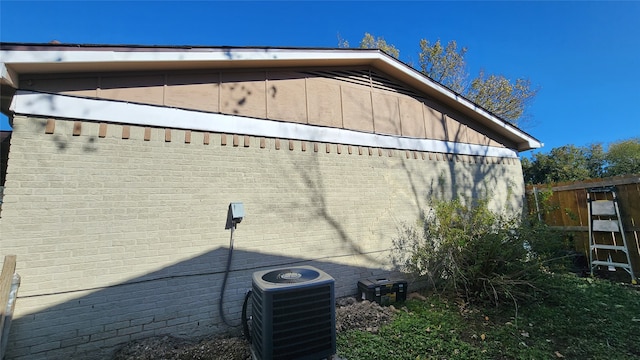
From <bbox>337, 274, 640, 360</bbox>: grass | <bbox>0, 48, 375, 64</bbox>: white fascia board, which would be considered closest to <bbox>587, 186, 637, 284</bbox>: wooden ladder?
<bbox>337, 274, 640, 360</bbox>: grass

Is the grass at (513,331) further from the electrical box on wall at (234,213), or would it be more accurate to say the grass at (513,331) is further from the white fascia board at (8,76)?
the white fascia board at (8,76)

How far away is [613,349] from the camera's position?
3.40 m

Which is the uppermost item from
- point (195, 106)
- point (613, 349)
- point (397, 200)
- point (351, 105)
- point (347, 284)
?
point (351, 105)

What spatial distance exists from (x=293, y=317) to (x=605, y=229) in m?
7.67

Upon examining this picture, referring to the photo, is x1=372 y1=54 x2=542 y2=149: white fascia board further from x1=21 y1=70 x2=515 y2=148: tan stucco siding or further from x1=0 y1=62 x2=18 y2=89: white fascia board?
x1=0 y1=62 x2=18 y2=89: white fascia board

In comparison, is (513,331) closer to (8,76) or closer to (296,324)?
(296,324)

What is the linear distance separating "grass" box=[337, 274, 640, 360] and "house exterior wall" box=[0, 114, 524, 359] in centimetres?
139

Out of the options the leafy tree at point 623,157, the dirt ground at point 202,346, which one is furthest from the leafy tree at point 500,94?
the dirt ground at point 202,346

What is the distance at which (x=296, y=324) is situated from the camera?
253 cm

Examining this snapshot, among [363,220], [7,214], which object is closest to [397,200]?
[363,220]

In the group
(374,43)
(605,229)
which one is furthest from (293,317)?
(374,43)

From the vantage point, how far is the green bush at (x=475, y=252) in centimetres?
491

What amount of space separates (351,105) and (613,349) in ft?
17.4

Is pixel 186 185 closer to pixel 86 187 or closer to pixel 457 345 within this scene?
pixel 86 187
